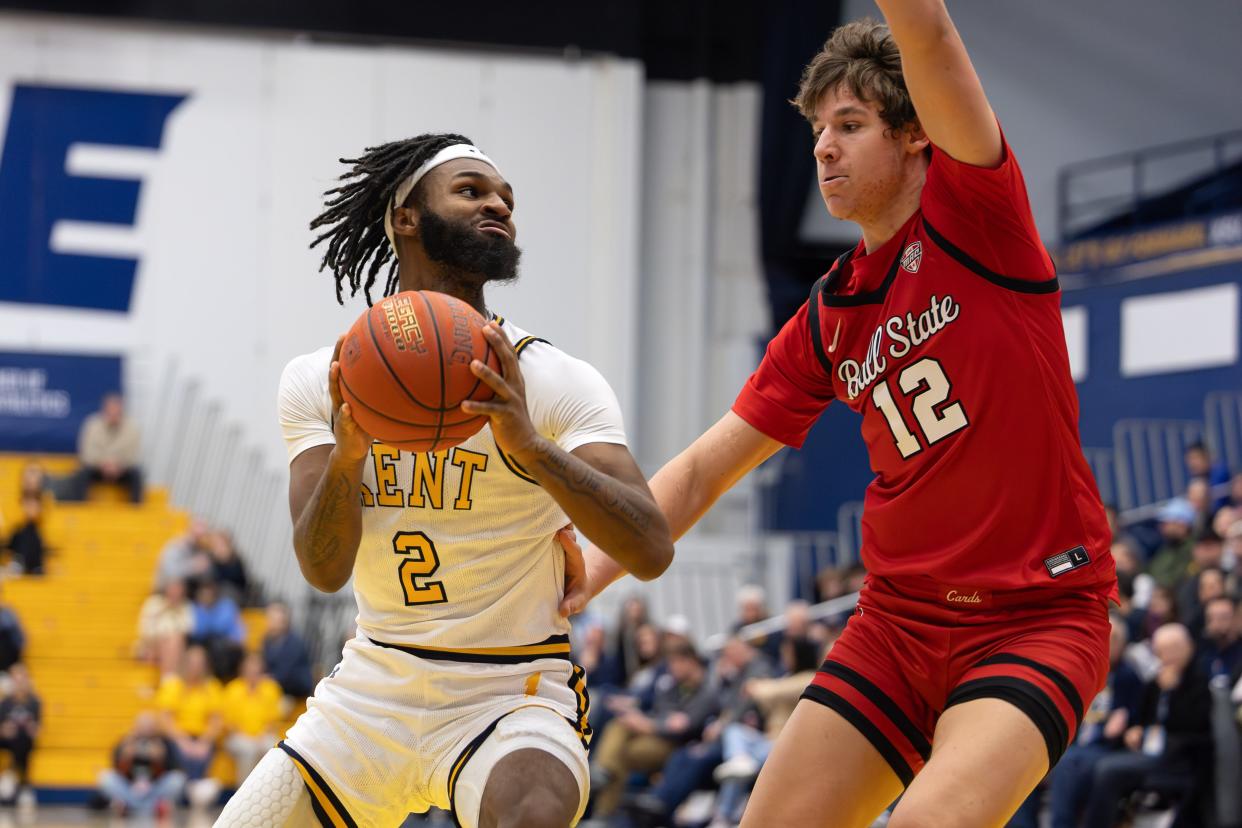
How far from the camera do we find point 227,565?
19.0 metres

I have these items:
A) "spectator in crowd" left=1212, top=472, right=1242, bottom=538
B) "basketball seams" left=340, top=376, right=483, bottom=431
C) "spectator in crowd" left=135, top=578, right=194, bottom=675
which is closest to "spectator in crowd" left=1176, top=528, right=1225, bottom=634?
"spectator in crowd" left=1212, top=472, right=1242, bottom=538

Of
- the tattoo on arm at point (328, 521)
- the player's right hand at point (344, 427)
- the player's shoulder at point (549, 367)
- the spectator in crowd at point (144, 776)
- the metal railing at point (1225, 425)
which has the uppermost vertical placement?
the player's shoulder at point (549, 367)

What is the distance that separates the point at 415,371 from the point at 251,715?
1334 centimetres

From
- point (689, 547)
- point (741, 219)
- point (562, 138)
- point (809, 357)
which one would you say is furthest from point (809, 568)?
point (809, 357)

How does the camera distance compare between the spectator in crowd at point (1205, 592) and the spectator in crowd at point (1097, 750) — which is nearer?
the spectator in crowd at point (1097, 750)

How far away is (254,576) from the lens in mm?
20359

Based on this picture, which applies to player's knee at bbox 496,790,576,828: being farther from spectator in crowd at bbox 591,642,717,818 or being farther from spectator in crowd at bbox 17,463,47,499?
spectator in crowd at bbox 17,463,47,499

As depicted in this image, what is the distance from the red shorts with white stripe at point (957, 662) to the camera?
3.82m

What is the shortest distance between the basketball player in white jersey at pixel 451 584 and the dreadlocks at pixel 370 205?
22 cm

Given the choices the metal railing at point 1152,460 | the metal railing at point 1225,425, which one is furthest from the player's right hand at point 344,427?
the metal railing at point 1152,460

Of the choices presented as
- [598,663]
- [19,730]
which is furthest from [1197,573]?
[19,730]

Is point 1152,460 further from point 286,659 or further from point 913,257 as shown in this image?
point 913,257

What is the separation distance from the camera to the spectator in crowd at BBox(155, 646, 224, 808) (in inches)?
623

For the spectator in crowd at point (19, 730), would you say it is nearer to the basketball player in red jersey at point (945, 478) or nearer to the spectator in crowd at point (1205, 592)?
the spectator in crowd at point (1205, 592)
